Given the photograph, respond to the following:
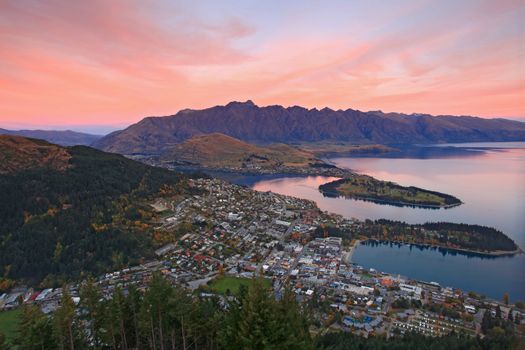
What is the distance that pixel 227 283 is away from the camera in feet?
96.4

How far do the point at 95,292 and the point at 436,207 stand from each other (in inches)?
2506

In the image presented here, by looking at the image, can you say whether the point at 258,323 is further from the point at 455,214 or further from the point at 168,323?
the point at 455,214

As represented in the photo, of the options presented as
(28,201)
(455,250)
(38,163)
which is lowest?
(455,250)

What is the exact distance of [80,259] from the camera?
1242 inches

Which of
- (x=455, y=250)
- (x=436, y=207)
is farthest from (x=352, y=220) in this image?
(x=436, y=207)

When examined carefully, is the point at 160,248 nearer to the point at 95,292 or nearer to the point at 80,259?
the point at 80,259

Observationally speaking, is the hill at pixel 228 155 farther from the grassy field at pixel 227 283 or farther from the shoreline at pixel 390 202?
the grassy field at pixel 227 283

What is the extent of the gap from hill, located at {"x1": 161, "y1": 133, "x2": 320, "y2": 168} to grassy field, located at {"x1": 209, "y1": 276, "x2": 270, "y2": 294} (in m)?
92.9

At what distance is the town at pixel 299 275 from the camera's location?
78.1 feet

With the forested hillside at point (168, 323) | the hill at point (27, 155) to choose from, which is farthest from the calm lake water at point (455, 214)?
the hill at point (27, 155)

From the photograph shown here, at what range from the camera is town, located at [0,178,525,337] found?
23.8 meters

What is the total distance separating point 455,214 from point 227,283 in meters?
46.0

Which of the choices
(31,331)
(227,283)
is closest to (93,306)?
(31,331)

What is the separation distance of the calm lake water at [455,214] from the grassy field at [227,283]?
14385 millimetres
